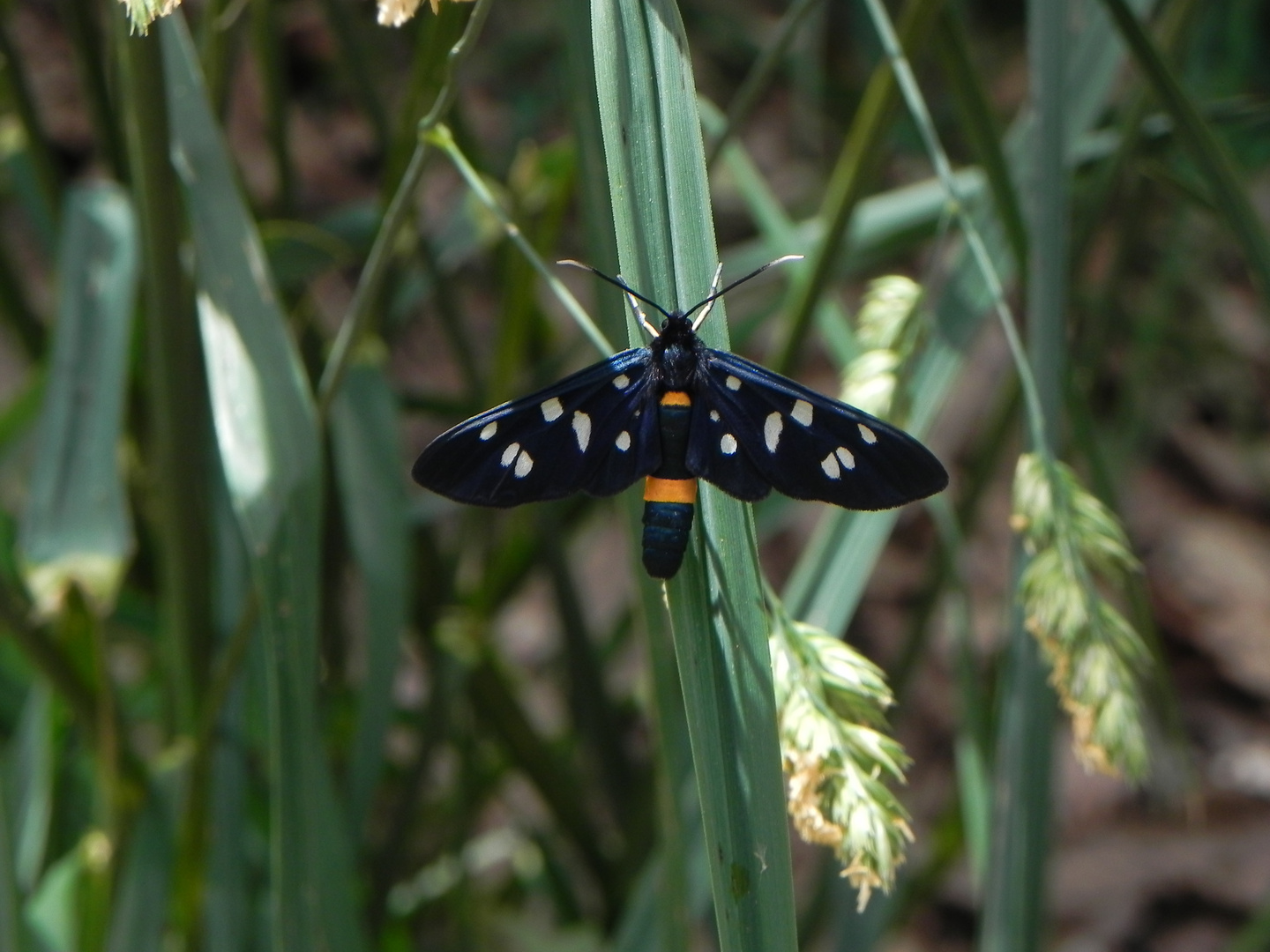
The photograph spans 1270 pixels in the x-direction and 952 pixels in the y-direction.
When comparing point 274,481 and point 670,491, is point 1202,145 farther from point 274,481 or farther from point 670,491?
point 274,481

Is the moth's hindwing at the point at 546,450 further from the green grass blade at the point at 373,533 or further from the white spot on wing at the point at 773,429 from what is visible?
the green grass blade at the point at 373,533

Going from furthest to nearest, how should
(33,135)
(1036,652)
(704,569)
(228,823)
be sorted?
(33,135) < (228,823) < (1036,652) < (704,569)

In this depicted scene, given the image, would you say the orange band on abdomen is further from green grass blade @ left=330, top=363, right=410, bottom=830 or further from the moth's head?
green grass blade @ left=330, top=363, right=410, bottom=830

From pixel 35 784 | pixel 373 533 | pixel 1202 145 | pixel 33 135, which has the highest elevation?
pixel 33 135

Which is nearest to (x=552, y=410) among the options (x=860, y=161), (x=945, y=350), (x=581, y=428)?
(x=581, y=428)

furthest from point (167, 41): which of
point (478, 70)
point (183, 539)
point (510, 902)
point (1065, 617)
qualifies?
point (478, 70)

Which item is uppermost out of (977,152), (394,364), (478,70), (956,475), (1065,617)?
(478,70)

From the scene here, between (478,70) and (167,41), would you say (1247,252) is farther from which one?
(478,70)
